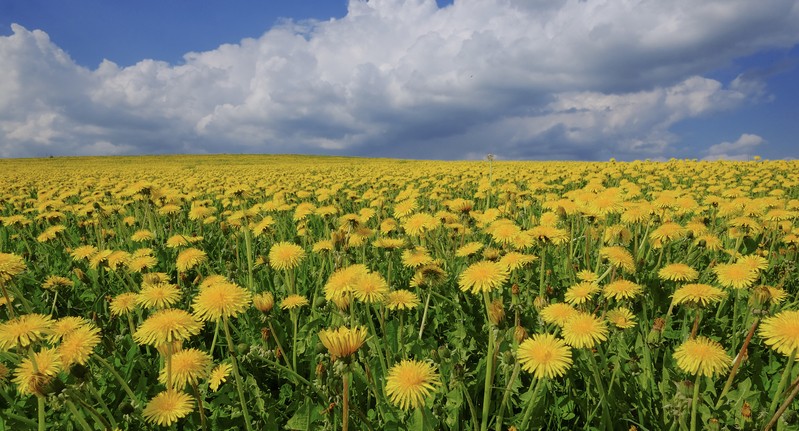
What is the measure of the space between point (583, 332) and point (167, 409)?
62.7 inches

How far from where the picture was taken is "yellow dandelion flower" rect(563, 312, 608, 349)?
151 centimetres

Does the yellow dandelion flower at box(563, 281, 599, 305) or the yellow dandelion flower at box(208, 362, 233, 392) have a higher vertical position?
the yellow dandelion flower at box(563, 281, 599, 305)

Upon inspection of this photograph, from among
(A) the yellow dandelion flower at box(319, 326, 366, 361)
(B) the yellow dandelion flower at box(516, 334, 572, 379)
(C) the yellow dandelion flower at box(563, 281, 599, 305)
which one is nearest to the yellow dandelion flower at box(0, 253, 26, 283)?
(A) the yellow dandelion flower at box(319, 326, 366, 361)

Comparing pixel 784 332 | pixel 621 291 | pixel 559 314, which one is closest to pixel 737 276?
pixel 621 291

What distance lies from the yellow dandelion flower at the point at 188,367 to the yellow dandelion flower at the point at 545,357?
4.14 ft

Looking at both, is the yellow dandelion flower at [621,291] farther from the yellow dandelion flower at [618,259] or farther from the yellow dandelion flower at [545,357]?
the yellow dandelion flower at [545,357]

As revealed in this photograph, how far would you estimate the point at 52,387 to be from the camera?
4.37 ft

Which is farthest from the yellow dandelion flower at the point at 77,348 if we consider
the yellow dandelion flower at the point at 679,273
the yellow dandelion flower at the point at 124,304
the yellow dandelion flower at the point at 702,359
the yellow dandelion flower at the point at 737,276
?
the yellow dandelion flower at the point at 737,276

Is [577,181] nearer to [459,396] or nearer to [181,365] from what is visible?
[459,396]

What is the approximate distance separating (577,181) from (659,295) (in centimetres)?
639

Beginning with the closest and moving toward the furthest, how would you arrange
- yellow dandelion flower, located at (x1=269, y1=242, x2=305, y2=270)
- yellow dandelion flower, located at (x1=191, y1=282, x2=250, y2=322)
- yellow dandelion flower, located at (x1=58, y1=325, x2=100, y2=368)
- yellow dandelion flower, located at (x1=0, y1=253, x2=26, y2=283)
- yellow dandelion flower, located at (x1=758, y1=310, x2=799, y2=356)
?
yellow dandelion flower, located at (x1=758, y1=310, x2=799, y2=356) → yellow dandelion flower, located at (x1=58, y1=325, x2=100, y2=368) → yellow dandelion flower, located at (x1=191, y1=282, x2=250, y2=322) → yellow dandelion flower, located at (x1=0, y1=253, x2=26, y2=283) → yellow dandelion flower, located at (x1=269, y1=242, x2=305, y2=270)

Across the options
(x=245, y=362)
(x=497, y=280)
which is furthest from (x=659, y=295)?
(x=245, y=362)

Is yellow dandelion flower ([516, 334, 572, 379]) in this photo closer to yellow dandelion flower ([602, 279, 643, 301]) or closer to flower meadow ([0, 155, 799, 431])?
flower meadow ([0, 155, 799, 431])

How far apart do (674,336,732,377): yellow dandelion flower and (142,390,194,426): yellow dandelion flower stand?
1853 mm
